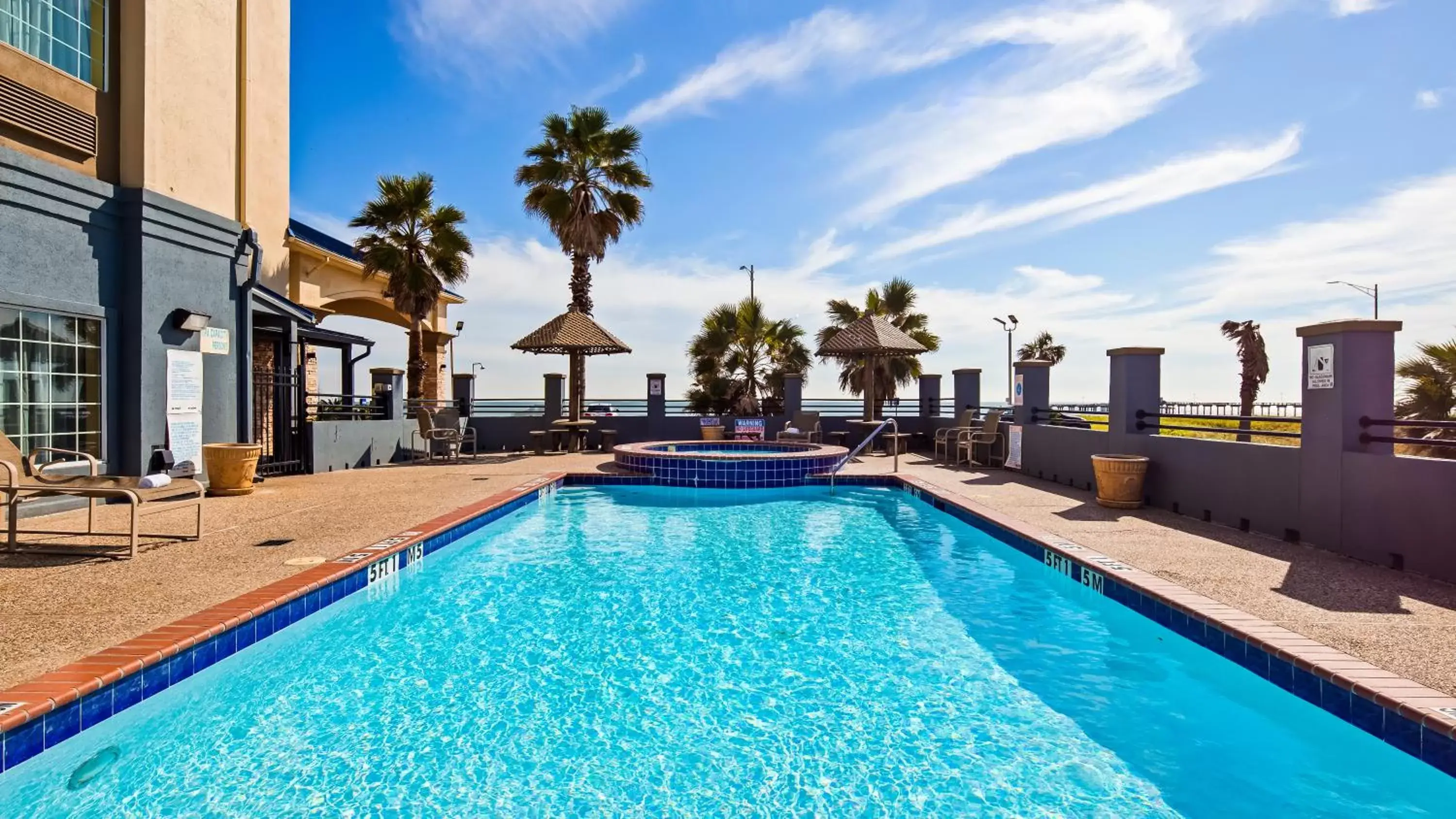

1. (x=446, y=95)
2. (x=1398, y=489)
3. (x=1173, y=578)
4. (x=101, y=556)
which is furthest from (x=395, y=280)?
(x=1398, y=489)

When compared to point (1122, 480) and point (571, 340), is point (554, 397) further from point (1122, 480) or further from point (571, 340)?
point (1122, 480)

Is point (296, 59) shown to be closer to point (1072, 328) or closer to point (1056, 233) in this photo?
point (1056, 233)

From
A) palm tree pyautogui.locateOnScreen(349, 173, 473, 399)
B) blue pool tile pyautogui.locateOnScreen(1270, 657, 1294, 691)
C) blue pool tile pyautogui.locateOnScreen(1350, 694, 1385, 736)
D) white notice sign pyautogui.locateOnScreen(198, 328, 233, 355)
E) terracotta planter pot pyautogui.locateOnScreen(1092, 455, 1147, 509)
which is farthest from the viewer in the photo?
palm tree pyautogui.locateOnScreen(349, 173, 473, 399)

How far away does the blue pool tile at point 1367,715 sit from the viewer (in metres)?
2.61

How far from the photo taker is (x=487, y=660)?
379cm

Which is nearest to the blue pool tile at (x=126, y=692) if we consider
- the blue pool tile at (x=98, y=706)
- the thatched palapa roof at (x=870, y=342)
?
the blue pool tile at (x=98, y=706)

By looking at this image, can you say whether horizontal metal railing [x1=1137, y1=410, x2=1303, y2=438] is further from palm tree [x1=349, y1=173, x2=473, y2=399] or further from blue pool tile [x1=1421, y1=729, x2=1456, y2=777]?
palm tree [x1=349, y1=173, x2=473, y2=399]

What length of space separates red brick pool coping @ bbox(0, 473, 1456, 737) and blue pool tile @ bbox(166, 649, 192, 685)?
38 millimetres

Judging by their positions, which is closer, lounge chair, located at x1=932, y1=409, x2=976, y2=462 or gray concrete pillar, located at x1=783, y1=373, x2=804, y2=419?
lounge chair, located at x1=932, y1=409, x2=976, y2=462

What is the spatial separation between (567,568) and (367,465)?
327 inches

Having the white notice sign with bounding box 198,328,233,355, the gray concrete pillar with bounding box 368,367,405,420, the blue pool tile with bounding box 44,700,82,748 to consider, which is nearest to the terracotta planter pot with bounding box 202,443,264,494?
the white notice sign with bounding box 198,328,233,355

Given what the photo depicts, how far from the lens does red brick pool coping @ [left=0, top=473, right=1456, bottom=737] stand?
8.29 ft

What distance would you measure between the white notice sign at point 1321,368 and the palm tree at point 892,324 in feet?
36.4

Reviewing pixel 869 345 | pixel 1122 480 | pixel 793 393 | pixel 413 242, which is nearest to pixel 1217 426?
pixel 1122 480
